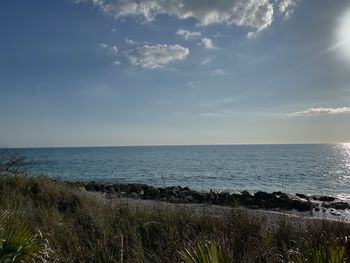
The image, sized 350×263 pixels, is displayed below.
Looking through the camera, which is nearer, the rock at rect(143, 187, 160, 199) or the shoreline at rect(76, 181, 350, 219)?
the shoreline at rect(76, 181, 350, 219)

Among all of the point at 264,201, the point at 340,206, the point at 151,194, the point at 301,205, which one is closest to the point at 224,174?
the point at 151,194

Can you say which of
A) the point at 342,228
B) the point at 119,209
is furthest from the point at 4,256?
the point at 342,228

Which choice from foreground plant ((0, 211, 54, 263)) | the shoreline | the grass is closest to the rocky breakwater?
the shoreline

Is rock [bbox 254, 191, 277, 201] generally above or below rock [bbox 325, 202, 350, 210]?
above

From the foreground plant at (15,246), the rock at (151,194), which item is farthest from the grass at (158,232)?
the rock at (151,194)

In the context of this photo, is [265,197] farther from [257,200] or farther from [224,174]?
[224,174]

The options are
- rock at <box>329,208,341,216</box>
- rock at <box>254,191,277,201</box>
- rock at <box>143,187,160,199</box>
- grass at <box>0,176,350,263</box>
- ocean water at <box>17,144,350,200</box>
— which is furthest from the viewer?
ocean water at <box>17,144,350,200</box>

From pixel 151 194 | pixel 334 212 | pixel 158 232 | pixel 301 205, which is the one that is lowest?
pixel 334 212

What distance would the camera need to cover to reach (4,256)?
11.4 feet

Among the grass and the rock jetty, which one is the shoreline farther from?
the grass

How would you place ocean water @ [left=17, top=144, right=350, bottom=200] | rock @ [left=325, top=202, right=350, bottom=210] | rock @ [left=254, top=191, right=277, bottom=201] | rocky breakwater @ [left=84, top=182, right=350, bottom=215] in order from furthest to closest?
ocean water @ [left=17, top=144, right=350, bottom=200], rock @ [left=254, top=191, right=277, bottom=201], rock @ [left=325, top=202, right=350, bottom=210], rocky breakwater @ [left=84, top=182, right=350, bottom=215]

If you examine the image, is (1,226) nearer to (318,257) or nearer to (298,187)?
(318,257)

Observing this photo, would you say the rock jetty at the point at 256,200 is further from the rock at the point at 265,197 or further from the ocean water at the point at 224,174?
the ocean water at the point at 224,174

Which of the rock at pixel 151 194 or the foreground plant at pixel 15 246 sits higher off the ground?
the foreground plant at pixel 15 246
